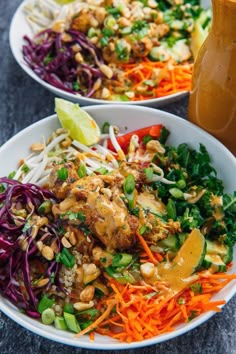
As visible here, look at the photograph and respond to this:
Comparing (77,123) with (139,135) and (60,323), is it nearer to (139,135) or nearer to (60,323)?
(139,135)

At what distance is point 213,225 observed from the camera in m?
2.94

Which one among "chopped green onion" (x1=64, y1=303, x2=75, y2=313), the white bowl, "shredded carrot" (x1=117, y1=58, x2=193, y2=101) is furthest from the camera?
"shredded carrot" (x1=117, y1=58, x2=193, y2=101)

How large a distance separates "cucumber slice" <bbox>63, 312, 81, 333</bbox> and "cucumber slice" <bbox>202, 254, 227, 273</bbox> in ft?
2.17

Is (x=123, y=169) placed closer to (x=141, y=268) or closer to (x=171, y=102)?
(x=141, y=268)

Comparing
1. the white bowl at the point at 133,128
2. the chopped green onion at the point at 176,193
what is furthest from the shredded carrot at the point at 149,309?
the chopped green onion at the point at 176,193

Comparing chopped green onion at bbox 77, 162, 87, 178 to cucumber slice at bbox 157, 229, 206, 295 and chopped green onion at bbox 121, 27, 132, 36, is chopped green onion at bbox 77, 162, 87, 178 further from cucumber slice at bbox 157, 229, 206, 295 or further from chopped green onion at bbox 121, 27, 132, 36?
chopped green onion at bbox 121, 27, 132, 36

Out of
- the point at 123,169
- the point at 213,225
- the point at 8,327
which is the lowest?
the point at 8,327

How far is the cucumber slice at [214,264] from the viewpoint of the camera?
9.05 feet

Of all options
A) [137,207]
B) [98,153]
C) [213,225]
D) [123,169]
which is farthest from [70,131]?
[213,225]

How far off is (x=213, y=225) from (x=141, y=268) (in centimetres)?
47

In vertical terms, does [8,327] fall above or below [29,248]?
below

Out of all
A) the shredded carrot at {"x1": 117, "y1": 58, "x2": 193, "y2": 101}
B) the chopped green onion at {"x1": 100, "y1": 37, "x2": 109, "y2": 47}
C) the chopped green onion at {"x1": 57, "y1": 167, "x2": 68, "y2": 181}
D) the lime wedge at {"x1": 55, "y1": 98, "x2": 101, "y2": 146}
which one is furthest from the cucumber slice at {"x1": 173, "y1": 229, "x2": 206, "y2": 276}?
the chopped green onion at {"x1": 100, "y1": 37, "x2": 109, "y2": 47}

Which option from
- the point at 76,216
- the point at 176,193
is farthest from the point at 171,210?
the point at 76,216

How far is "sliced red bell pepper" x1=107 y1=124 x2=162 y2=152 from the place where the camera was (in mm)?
3398
